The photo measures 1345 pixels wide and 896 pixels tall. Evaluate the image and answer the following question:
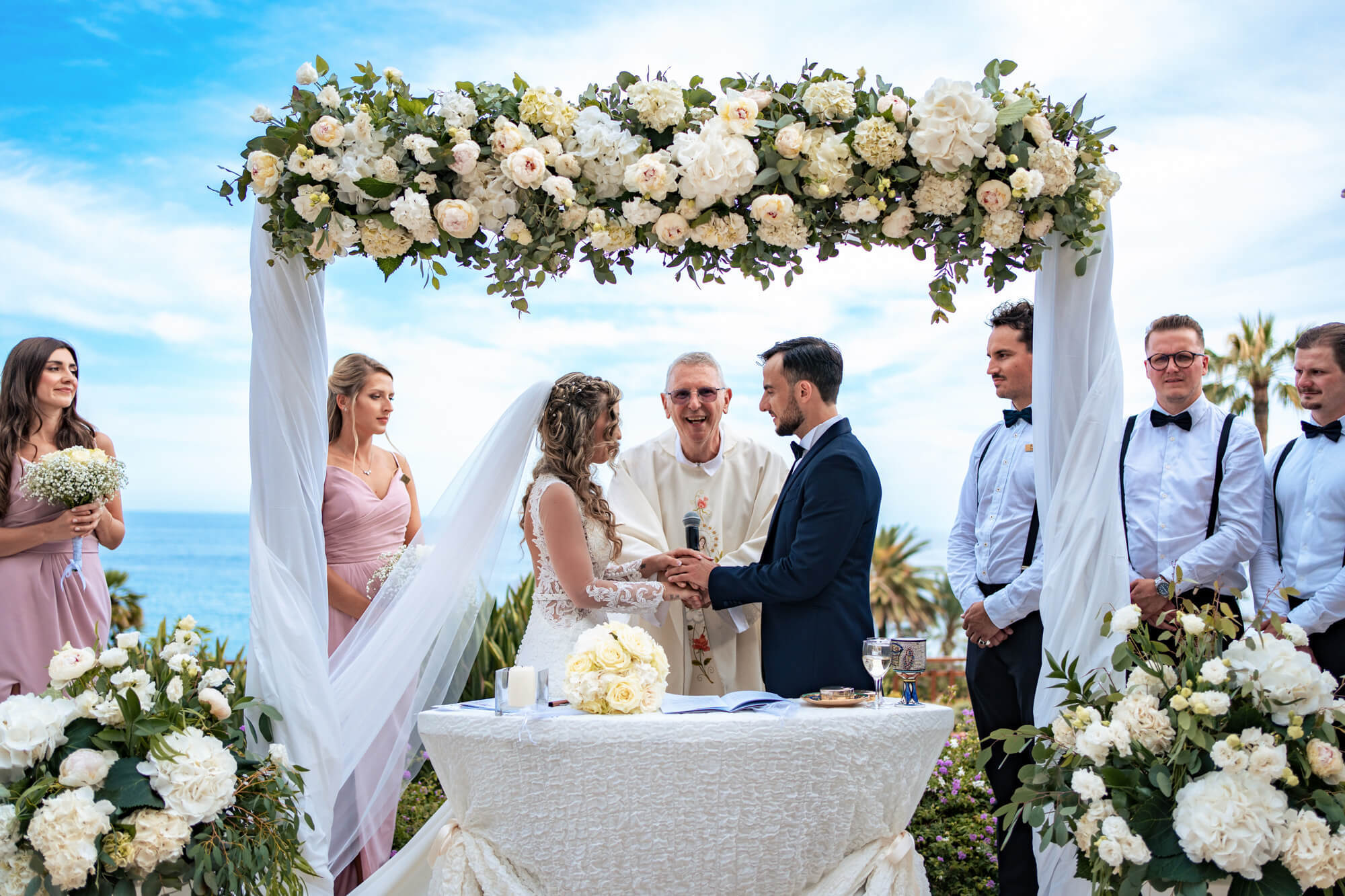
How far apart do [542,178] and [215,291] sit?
2101 inches

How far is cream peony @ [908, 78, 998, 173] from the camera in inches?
138

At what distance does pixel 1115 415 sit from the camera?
3.78 meters

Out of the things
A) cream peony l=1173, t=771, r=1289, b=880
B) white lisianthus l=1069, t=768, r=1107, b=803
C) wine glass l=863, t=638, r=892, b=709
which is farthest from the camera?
wine glass l=863, t=638, r=892, b=709

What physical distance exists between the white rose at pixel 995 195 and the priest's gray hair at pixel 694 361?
1625 mm

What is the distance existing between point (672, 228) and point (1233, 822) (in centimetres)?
255

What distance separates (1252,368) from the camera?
1988cm

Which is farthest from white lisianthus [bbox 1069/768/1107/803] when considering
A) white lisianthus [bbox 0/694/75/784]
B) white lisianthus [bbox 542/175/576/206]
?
white lisianthus [bbox 0/694/75/784]

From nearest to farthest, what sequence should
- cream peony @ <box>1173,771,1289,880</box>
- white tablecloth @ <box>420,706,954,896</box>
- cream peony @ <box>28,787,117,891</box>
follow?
cream peony @ <box>1173,771,1289,880</box>, cream peony @ <box>28,787,117,891</box>, white tablecloth @ <box>420,706,954,896</box>

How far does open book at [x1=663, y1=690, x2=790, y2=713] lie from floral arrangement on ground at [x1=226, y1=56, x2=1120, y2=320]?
1567mm

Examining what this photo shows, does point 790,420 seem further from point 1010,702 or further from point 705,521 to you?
point 1010,702

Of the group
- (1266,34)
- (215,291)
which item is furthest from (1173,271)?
(215,291)

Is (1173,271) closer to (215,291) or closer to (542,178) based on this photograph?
(542,178)

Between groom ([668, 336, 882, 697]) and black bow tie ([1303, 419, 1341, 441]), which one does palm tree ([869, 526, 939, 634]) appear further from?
groom ([668, 336, 882, 697])

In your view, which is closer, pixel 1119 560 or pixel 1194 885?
pixel 1194 885
